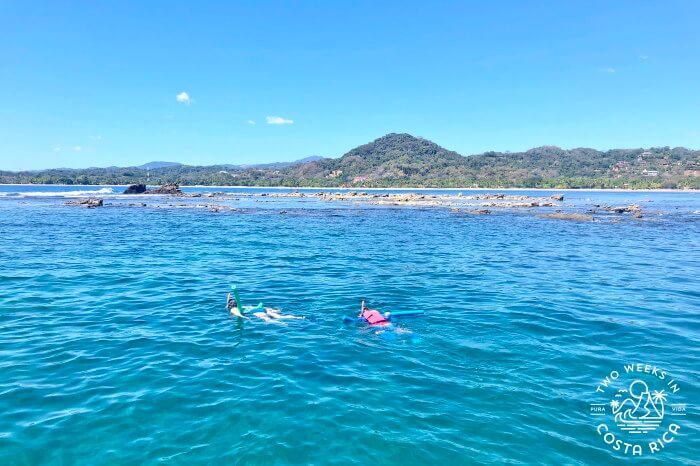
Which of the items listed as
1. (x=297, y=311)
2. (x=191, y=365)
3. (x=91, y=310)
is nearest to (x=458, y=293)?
(x=297, y=311)

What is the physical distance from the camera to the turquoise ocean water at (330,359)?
867 cm

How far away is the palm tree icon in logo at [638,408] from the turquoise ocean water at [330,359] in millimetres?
467

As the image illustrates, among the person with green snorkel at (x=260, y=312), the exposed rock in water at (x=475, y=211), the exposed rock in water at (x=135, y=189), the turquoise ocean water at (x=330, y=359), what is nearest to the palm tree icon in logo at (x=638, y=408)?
the turquoise ocean water at (x=330, y=359)

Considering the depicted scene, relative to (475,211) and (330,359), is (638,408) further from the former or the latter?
(475,211)

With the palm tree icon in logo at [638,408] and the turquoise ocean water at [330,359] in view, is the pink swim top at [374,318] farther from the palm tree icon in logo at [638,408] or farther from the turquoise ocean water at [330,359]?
the palm tree icon in logo at [638,408]

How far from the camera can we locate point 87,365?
12.2 meters

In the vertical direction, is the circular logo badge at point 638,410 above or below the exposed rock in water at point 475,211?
below

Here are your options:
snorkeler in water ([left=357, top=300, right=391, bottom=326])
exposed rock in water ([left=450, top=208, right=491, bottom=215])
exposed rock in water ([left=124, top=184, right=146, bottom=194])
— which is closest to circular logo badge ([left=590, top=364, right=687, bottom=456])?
snorkeler in water ([left=357, top=300, right=391, bottom=326])

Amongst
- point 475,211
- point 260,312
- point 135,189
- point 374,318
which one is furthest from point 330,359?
point 135,189

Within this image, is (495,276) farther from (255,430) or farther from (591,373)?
(255,430)

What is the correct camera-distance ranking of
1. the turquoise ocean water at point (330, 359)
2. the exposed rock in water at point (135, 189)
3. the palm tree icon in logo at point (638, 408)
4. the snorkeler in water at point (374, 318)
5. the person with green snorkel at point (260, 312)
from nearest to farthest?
the turquoise ocean water at point (330, 359)
the palm tree icon in logo at point (638, 408)
the snorkeler in water at point (374, 318)
the person with green snorkel at point (260, 312)
the exposed rock in water at point (135, 189)

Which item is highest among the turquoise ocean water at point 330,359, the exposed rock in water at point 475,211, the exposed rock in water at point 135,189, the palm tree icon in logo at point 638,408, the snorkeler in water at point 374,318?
the exposed rock in water at point 135,189

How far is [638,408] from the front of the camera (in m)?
10.2

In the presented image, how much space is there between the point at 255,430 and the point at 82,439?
11.9 ft
